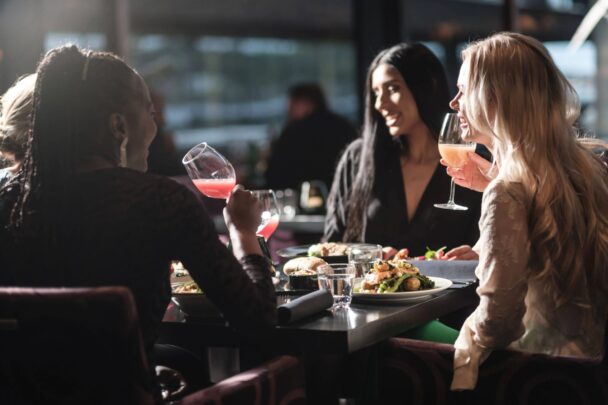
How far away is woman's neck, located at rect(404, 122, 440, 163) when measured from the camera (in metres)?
3.43

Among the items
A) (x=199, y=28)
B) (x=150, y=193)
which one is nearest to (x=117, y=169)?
(x=150, y=193)

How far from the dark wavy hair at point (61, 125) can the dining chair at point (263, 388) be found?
470 millimetres

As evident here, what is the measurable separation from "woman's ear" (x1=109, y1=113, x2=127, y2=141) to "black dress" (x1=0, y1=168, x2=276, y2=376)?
10cm

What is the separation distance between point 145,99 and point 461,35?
18.4 feet

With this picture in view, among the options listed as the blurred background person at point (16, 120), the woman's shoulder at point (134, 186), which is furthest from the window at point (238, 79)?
the woman's shoulder at point (134, 186)

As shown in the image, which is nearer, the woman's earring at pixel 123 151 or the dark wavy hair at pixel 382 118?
the woman's earring at pixel 123 151

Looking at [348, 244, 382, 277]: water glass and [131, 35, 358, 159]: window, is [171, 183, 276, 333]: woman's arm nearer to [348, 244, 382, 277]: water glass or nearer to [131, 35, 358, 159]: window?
[348, 244, 382, 277]: water glass

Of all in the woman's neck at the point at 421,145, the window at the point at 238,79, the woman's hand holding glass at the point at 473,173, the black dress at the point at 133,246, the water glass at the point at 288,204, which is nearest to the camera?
the black dress at the point at 133,246

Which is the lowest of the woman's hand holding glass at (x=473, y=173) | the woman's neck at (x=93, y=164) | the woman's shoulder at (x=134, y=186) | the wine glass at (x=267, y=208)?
the wine glass at (x=267, y=208)

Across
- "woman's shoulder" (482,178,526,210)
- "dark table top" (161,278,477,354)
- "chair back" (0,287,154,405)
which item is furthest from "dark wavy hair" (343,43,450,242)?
"chair back" (0,287,154,405)

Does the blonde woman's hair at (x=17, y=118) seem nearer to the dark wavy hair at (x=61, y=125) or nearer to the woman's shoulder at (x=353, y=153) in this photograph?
the dark wavy hair at (x=61, y=125)

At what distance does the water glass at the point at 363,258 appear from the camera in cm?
245

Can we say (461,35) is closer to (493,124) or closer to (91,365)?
(493,124)

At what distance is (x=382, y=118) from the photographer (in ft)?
11.5
